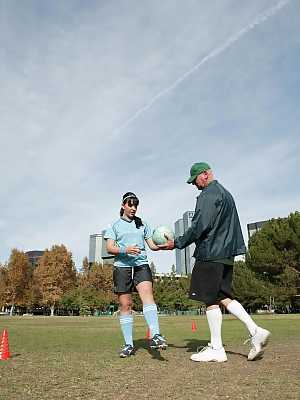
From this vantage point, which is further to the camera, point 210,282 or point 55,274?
point 55,274

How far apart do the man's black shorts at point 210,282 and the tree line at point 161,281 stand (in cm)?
3929

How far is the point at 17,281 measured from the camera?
6225 cm

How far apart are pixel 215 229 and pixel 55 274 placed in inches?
2493

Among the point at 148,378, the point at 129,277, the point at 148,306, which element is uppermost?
the point at 129,277

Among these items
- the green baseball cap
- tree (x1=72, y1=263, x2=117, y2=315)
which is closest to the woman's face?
the green baseball cap

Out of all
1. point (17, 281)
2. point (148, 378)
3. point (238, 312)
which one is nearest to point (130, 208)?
point (238, 312)

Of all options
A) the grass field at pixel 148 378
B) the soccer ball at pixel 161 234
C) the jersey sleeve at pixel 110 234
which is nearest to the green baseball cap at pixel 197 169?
the soccer ball at pixel 161 234

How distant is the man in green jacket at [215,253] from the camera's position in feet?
16.5

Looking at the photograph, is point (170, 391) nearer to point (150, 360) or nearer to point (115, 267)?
point (150, 360)

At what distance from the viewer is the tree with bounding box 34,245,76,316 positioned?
64050mm

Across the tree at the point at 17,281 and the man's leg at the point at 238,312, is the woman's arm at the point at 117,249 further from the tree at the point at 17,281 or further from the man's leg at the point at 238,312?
the tree at the point at 17,281

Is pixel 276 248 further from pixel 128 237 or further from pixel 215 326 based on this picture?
pixel 215 326

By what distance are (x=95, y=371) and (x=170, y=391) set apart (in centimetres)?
125

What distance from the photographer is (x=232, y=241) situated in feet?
17.1
